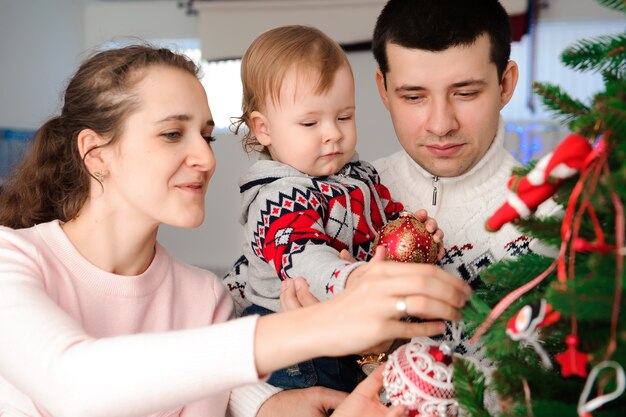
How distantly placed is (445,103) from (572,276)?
1.05 metres

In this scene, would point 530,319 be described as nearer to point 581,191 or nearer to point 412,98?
point 581,191

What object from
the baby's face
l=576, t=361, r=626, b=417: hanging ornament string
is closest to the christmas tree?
l=576, t=361, r=626, b=417: hanging ornament string

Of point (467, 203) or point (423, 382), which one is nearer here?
point (423, 382)

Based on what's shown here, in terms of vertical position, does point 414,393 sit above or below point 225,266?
above

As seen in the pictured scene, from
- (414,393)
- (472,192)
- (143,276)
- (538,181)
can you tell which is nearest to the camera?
(538,181)

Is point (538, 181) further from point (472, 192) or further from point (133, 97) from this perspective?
point (472, 192)

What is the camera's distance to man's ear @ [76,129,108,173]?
4.92 feet

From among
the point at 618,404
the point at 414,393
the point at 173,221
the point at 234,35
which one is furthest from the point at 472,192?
the point at 234,35

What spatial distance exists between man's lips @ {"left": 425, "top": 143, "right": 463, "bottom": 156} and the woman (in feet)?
2.00

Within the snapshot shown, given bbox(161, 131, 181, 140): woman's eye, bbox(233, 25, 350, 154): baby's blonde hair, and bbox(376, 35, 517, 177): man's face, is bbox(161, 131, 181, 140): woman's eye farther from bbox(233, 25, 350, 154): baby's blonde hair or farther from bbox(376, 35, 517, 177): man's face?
bbox(376, 35, 517, 177): man's face

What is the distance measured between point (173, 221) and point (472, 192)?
83cm

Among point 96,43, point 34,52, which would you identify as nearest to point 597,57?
point 96,43

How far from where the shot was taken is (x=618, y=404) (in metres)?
0.84

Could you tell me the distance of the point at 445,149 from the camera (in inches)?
72.6
